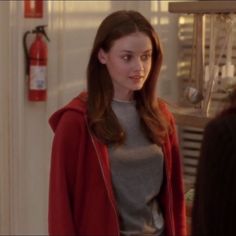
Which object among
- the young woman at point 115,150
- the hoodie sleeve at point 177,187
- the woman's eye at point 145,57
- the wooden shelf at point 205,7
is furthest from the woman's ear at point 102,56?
the wooden shelf at point 205,7

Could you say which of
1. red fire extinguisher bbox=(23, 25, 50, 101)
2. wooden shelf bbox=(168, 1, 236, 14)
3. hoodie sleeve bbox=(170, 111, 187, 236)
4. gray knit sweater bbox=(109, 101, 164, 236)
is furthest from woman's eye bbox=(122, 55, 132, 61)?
red fire extinguisher bbox=(23, 25, 50, 101)

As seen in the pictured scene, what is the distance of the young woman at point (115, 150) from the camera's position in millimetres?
1514

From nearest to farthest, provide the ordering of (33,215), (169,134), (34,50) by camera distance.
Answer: (169,134) < (34,50) < (33,215)

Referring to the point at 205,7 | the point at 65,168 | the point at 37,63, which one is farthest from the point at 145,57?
the point at 37,63

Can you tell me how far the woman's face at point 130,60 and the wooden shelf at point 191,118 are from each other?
0.67 metres

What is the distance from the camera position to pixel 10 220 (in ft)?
8.68

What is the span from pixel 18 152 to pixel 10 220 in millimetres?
329

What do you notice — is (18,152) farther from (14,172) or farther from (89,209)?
(89,209)

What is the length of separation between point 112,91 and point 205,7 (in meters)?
0.73

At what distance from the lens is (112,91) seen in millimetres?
1580

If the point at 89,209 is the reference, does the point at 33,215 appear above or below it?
below

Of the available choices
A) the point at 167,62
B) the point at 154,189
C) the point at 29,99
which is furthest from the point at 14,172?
the point at 154,189

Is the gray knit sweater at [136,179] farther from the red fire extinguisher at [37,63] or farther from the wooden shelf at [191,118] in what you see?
the red fire extinguisher at [37,63]

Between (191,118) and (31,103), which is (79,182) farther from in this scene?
(31,103)
